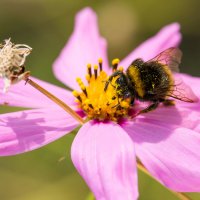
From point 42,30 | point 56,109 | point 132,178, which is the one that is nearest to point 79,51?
point 56,109

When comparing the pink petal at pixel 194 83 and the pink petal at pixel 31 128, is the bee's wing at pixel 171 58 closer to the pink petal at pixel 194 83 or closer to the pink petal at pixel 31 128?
the pink petal at pixel 194 83

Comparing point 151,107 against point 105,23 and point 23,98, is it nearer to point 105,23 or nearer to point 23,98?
point 23,98

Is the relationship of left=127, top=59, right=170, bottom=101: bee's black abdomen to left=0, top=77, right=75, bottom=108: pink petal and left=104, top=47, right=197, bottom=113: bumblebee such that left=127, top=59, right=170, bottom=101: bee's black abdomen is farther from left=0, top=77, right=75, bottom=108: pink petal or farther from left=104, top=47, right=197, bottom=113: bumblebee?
left=0, top=77, right=75, bottom=108: pink petal

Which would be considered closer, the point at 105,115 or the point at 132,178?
the point at 132,178

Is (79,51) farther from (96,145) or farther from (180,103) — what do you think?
(96,145)

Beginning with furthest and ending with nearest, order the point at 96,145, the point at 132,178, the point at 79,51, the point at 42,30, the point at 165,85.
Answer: the point at 42,30 → the point at 79,51 → the point at 165,85 → the point at 96,145 → the point at 132,178
